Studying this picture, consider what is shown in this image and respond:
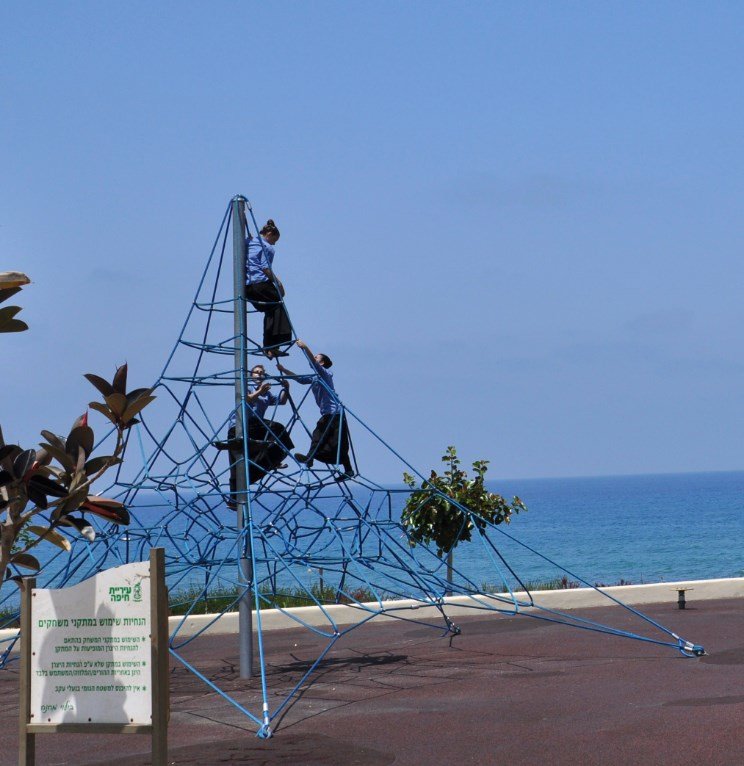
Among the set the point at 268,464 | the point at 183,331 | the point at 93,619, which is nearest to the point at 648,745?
the point at 93,619

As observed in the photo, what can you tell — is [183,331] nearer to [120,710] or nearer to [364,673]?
[364,673]

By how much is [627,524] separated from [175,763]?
88.5 m

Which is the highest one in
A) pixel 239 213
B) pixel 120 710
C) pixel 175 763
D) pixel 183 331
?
pixel 239 213

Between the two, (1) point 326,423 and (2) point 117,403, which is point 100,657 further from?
(1) point 326,423

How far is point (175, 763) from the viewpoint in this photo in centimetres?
712

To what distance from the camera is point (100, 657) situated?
226 inches

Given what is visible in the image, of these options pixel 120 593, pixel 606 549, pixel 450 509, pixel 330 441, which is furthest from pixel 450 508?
pixel 606 549

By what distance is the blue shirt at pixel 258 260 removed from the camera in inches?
426

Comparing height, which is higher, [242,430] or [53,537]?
[242,430]

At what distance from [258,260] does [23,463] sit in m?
6.09

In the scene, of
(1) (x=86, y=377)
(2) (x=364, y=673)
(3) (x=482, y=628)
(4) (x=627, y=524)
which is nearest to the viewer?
(1) (x=86, y=377)

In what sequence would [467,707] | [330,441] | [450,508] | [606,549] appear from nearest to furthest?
[467,707]
[330,441]
[450,508]
[606,549]

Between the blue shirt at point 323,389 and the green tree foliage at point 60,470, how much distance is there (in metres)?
5.50

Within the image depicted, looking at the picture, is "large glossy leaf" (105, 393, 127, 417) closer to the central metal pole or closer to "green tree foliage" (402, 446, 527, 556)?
the central metal pole
